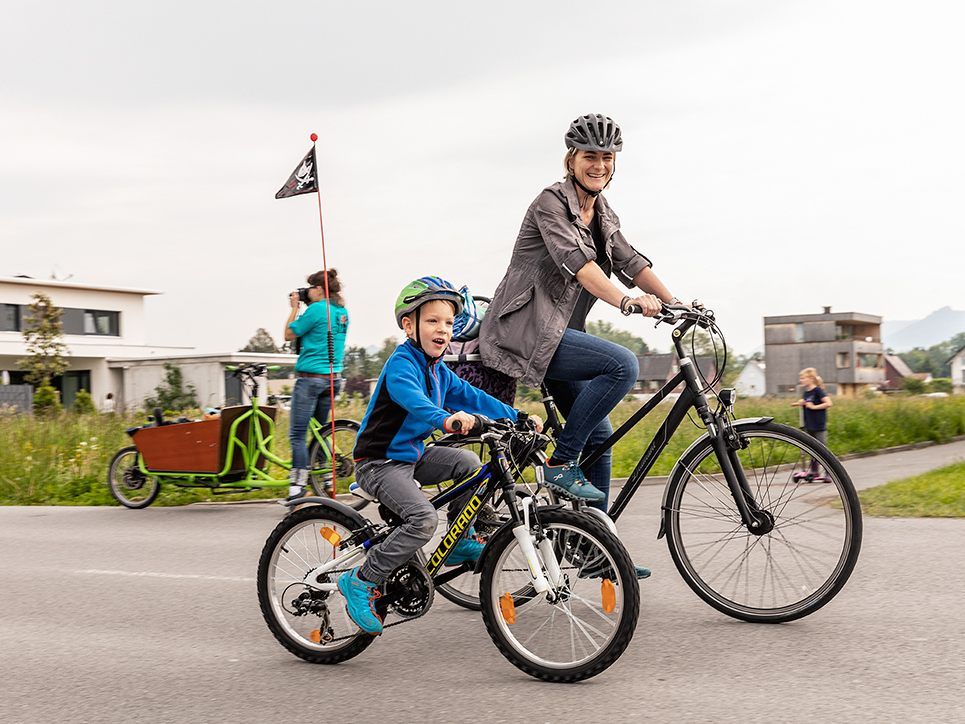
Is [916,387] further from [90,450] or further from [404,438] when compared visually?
[404,438]

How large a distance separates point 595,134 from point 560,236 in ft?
1.71

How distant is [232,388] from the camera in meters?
61.9

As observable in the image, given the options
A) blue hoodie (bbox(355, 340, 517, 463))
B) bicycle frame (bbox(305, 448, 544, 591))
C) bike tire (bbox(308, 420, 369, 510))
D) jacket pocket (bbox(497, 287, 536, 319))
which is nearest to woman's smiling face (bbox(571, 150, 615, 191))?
jacket pocket (bbox(497, 287, 536, 319))

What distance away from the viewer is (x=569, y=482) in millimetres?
5422

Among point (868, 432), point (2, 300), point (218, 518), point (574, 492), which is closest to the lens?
point (574, 492)

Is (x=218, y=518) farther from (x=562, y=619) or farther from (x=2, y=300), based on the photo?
(x=2, y=300)

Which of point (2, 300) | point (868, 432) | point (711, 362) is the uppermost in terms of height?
point (2, 300)

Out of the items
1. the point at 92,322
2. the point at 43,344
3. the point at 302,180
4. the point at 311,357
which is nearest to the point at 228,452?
the point at 311,357

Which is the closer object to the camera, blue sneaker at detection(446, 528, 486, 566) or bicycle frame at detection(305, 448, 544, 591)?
bicycle frame at detection(305, 448, 544, 591)

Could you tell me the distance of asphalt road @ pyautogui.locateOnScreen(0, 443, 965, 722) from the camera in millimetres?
4227

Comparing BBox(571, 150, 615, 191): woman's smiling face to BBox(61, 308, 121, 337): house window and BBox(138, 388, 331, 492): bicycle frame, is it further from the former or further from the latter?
BBox(61, 308, 121, 337): house window

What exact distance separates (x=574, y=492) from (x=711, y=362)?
0.92 meters

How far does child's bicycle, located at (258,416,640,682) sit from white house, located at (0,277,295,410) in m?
57.3

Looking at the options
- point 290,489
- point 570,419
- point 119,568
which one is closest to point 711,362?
point 570,419
